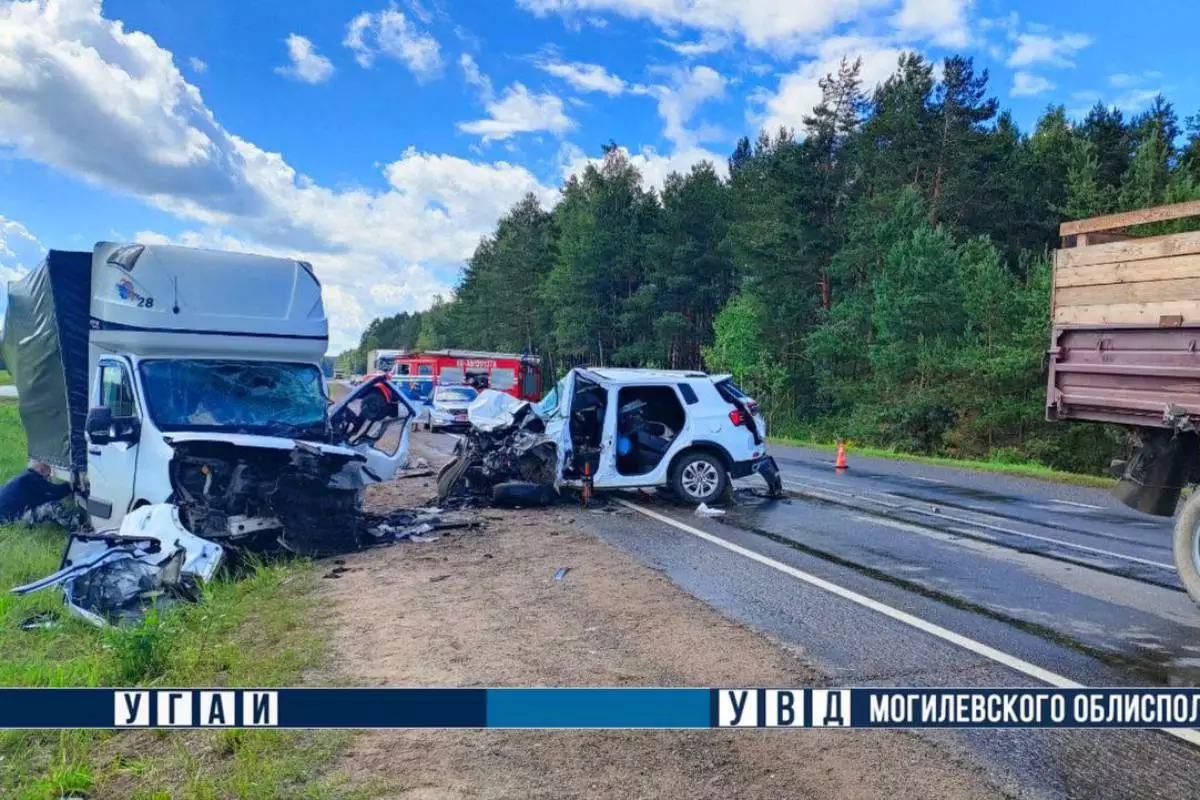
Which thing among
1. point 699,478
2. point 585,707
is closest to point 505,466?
point 699,478

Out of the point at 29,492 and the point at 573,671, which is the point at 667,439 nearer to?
the point at 573,671

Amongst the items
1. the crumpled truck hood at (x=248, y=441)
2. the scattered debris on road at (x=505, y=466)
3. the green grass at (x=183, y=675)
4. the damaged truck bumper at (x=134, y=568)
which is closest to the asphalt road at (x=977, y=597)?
the scattered debris on road at (x=505, y=466)

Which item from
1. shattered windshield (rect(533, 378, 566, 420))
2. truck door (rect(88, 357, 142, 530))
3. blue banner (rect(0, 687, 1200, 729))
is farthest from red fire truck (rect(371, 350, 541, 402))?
blue banner (rect(0, 687, 1200, 729))

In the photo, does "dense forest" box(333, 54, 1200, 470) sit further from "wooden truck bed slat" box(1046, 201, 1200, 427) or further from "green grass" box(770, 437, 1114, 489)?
"wooden truck bed slat" box(1046, 201, 1200, 427)

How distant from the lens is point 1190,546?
234 inches

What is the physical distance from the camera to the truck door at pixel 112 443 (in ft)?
23.3

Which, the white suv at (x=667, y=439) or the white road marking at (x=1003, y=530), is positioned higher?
the white suv at (x=667, y=439)

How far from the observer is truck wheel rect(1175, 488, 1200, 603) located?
5.89 meters

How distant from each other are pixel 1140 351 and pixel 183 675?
7.43 meters

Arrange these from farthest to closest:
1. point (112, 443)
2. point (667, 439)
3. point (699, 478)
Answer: point (667, 439), point (699, 478), point (112, 443)

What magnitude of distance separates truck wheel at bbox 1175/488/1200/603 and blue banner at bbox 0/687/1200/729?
3.74 metres

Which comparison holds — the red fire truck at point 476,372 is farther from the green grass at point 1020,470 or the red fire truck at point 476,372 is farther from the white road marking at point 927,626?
the white road marking at point 927,626

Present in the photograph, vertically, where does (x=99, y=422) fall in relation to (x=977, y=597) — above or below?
above

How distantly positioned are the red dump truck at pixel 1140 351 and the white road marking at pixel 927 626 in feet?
6.95
